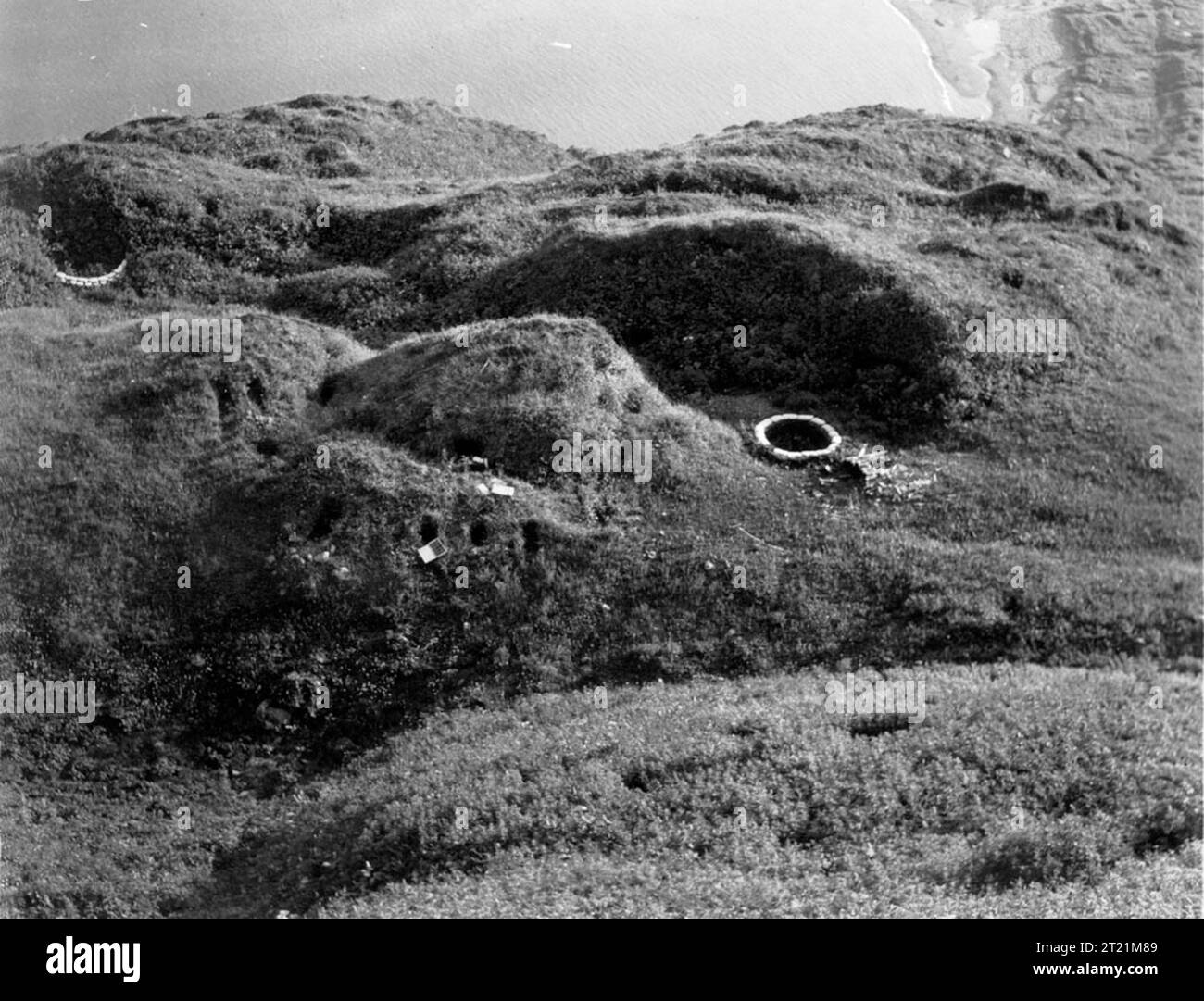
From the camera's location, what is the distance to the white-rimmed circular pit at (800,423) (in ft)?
96.6

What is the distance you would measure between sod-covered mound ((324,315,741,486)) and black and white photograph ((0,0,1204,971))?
0.42 ft

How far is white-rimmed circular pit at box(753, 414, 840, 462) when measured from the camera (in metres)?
29.4

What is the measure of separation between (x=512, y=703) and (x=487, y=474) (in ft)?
20.2

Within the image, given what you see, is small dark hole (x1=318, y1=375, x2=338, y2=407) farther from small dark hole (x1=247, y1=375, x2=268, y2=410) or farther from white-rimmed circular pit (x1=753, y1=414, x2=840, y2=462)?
white-rimmed circular pit (x1=753, y1=414, x2=840, y2=462)

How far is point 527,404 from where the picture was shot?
29391 millimetres

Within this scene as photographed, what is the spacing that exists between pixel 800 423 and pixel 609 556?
7.28 meters

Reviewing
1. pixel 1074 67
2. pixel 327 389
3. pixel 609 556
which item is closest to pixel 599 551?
pixel 609 556

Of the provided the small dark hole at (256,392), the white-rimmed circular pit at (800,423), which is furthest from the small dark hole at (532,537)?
the small dark hole at (256,392)

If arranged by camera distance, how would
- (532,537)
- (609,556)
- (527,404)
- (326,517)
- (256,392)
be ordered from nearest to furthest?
1. (609,556)
2. (532,537)
3. (326,517)
4. (527,404)
5. (256,392)

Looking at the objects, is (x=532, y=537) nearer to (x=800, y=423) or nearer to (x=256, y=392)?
(x=800, y=423)

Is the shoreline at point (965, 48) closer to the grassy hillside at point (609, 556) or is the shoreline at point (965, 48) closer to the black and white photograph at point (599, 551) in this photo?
the black and white photograph at point (599, 551)

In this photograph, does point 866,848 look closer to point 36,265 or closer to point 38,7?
point 36,265

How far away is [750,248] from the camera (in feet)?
122
